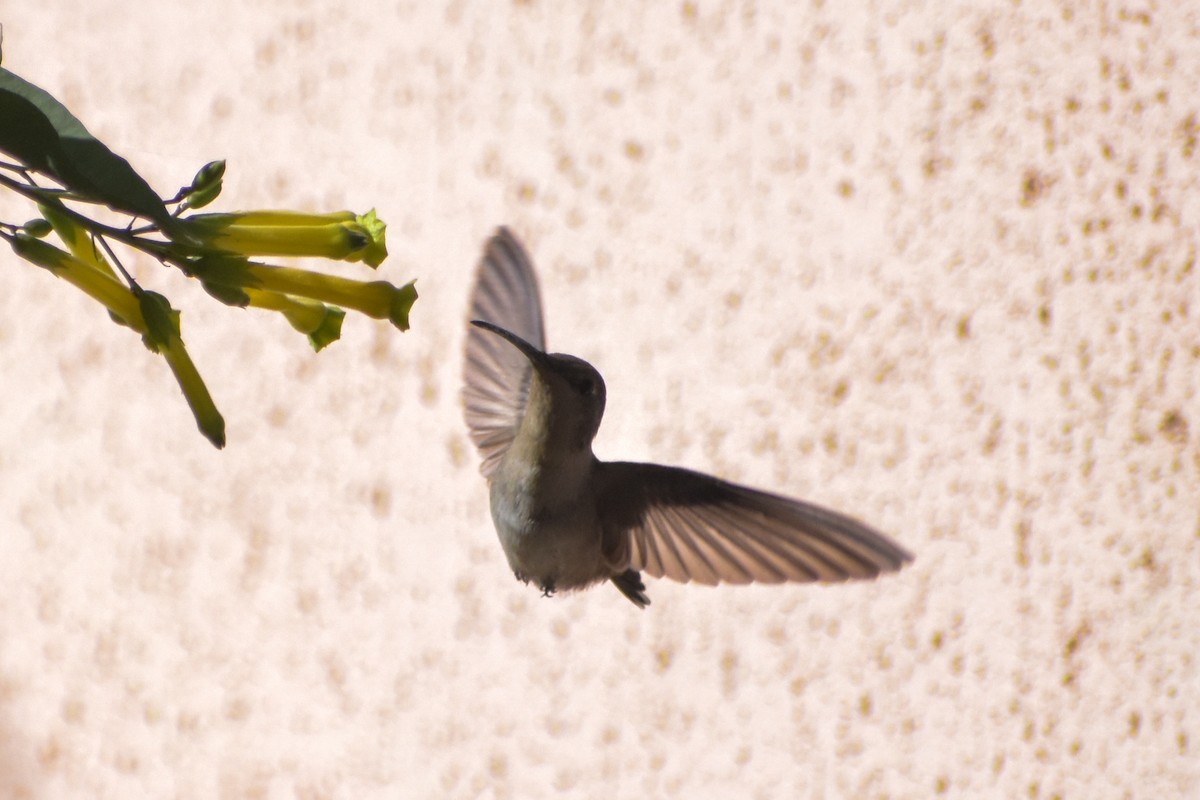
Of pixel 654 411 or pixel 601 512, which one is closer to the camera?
pixel 601 512

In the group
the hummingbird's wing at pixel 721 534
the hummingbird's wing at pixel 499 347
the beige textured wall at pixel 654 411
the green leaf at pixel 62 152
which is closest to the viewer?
the green leaf at pixel 62 152

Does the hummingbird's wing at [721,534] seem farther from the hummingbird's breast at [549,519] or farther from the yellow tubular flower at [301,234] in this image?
the yellow tubular flower at [301,234]

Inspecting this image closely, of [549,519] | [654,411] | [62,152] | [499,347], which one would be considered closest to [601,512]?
[549,519]

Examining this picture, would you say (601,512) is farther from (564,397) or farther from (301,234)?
(301,234)

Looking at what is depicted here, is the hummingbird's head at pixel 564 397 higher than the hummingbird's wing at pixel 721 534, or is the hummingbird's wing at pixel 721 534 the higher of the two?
the hummingbird's head at pixel 564 397

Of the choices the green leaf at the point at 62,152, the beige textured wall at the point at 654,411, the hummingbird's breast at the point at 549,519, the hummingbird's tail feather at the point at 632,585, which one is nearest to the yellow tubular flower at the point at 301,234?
the green leaf at the point at 62,152

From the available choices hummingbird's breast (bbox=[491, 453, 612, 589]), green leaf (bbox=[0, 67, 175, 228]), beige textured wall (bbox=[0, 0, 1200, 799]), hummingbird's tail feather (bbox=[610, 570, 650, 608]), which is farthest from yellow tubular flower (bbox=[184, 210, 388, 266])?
beige textured wall (bbox=[0, 0, 1200, 799])

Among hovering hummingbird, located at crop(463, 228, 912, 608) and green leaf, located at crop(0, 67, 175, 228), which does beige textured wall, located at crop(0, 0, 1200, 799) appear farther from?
green leaf, located at crop(0, 67, 175, 228)
